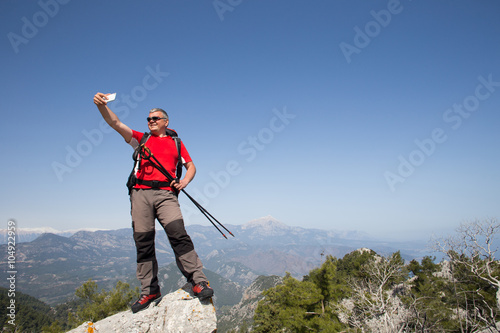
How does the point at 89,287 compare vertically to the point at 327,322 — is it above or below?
above

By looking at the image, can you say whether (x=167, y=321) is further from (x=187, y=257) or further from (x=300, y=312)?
(x=300, y=312)

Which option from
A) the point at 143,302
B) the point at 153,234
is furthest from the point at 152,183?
the point at 143,302

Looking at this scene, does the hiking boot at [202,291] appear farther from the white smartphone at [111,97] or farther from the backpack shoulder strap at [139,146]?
the white smartphone at [111,97]

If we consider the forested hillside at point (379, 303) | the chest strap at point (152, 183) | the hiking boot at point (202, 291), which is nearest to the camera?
the hiking boot at point (202, 291)

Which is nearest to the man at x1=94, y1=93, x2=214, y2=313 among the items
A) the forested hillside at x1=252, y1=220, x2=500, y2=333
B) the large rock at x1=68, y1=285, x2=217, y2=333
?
the large rock at x1=68, y1=285, x2=217, y2=333

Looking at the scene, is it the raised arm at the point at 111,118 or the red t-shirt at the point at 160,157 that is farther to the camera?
the red t-shirt at the point at 160,157

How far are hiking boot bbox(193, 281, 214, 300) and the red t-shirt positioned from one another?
64.4 inches

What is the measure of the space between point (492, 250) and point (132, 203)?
67.9 ft

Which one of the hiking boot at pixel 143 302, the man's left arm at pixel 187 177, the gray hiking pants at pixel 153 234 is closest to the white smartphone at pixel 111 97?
the gray hiking pants at pixel 153 234

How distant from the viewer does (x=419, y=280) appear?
38.9m

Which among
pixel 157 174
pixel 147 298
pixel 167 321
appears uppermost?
pixel 157 174

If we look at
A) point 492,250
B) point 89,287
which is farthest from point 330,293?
point 89,287

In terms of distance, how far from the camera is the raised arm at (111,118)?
130 inches

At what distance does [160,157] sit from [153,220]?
3.60ft
